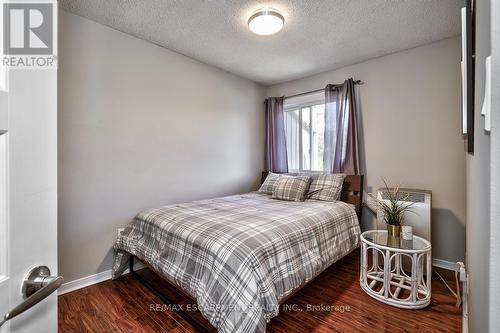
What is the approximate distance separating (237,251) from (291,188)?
162 centimetres

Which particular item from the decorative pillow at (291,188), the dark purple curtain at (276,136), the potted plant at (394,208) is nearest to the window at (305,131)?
the dark purple curtain at (276,136)

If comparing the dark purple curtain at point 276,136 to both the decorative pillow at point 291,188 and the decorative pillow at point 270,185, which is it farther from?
the decorative pillow at point 291,188

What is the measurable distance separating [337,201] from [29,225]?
2.75 m

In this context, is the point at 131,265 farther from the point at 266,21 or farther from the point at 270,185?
the point at 266,21

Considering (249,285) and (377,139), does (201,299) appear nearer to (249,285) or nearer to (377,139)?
(249,285)

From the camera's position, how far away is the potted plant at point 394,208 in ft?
6.55

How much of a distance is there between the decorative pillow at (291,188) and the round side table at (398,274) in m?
0.89

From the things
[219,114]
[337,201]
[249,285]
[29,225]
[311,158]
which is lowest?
[249,285]

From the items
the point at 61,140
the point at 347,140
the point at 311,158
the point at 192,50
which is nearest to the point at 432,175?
the point at 347,140

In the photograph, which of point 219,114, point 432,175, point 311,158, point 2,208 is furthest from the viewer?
point 311,158

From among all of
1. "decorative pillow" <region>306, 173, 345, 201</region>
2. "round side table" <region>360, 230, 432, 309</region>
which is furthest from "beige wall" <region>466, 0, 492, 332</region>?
"decorative pillow" <region>306, 173, 345, 201</region>

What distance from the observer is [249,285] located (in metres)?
1.33

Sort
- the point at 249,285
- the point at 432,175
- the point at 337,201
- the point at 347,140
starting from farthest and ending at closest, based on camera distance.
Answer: the point at 347,140 < the point at 337,201 < the point at 432,175 < the point at 249,285

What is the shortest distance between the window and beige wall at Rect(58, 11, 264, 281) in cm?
111
